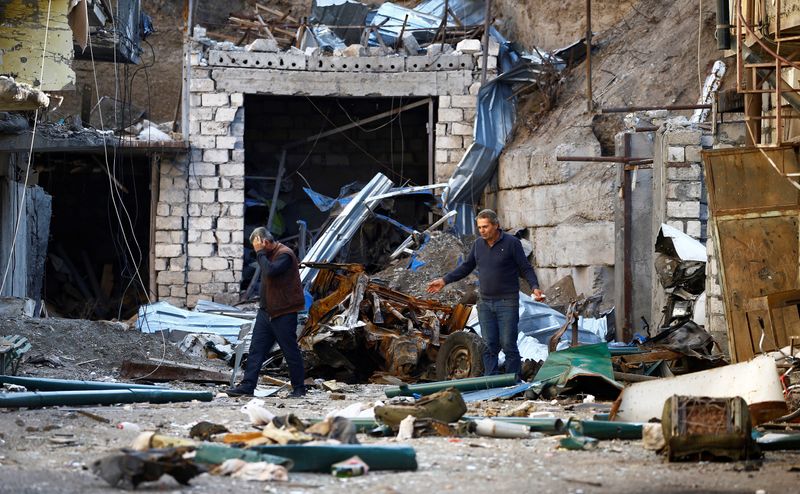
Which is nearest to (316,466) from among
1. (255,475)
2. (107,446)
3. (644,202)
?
(255,475)

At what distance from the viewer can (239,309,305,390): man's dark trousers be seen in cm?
1087

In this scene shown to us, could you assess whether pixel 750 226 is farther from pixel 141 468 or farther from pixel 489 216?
pixel 141 468

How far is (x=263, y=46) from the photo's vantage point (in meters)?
22.0

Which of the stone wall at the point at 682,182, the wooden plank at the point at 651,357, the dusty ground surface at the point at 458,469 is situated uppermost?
the stone wall at the point at 682,182

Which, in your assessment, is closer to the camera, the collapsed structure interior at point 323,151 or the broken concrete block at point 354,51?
the broken concrete block at point 354,51

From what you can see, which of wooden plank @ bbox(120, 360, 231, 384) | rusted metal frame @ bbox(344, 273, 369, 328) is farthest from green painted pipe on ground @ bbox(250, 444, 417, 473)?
rusted metal frame @ bbox(344, 273, 369, 328)

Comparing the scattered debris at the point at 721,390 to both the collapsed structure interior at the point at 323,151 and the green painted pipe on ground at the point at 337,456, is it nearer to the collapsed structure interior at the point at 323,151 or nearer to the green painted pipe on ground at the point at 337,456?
the green painted pipe on ground at the point at 337,456

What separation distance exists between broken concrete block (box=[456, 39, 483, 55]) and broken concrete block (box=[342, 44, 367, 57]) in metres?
1.79

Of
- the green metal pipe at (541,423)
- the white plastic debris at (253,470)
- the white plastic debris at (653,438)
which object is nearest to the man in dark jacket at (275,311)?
the green metal pipe at (541,423)

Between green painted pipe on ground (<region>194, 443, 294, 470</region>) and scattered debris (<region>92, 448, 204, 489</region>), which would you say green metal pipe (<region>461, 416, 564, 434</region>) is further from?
scattered debris (<region>92, 448, 204, 489</region>)

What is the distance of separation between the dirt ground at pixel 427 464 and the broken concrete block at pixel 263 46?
13.2 metres

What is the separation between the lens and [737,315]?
34.1ft

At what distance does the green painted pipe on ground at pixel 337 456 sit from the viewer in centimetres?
617

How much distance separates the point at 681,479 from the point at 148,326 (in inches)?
485
